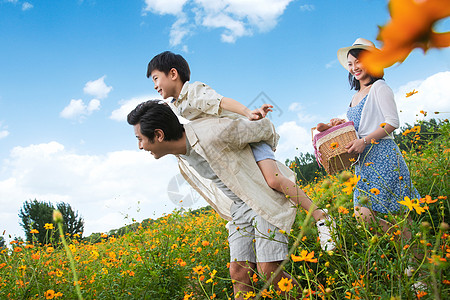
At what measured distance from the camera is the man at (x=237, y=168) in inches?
78.9

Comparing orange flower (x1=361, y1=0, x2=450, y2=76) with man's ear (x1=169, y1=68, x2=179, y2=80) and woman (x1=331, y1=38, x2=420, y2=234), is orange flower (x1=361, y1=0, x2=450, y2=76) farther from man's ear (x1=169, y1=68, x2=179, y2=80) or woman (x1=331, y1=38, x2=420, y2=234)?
man's ear (x1=169, y1=68, x2=179, y2=80)

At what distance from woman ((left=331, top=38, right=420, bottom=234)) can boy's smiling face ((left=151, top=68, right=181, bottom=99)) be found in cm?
127

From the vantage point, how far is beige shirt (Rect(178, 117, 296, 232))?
6.69 ft

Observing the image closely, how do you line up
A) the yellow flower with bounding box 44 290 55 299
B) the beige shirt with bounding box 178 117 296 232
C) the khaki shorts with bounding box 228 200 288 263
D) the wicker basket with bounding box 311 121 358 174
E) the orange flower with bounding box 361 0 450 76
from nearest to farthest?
the orange flower with bounding box 361 0 450 76
the khaki shorts with bounding box 228 200 288 263
the beige shirt with bounding box 178 117 296 232
the wicker basket with bounding box 311 121 358 174
the yellow flower with bounding box 44 290 55 299

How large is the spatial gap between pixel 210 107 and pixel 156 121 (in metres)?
0.38

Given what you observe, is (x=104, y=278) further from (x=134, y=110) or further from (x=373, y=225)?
(x=373, y=225)

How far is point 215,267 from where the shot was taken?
274 centimetres

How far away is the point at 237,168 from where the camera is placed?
2086mm

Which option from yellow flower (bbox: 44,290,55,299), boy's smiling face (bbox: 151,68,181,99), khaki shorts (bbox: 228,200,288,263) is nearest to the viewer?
khaki shorts (bbox: 228,200,288,263)

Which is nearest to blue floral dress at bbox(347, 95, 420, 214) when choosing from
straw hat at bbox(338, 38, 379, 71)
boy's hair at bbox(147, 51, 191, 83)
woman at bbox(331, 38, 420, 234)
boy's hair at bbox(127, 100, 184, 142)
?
woman at bbox(331, 38, 420, 234)

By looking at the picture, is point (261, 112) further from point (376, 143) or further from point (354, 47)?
point (354, 47)

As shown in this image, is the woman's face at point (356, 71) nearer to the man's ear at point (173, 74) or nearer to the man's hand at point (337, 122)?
the man's hand at point (337, 122)

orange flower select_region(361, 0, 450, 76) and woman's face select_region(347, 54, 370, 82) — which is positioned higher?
woman's face select_region(347, 54, 370, 82)

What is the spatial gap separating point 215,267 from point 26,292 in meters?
1.40
